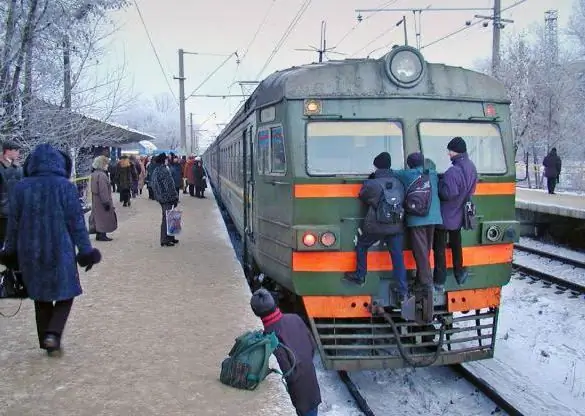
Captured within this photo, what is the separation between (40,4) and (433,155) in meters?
10.6

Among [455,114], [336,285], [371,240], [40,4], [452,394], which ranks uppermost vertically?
[40,4]

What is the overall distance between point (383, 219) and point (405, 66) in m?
1.59

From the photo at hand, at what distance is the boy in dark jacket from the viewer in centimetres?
400

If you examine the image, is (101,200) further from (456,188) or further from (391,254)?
(456,188)

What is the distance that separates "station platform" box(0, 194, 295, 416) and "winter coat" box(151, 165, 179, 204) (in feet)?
6.02

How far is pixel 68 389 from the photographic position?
13.8 ft

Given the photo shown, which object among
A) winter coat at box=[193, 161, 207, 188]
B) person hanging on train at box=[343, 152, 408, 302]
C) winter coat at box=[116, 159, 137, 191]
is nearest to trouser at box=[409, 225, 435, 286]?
person hanging on train at box=[343, 152, 408, 302]

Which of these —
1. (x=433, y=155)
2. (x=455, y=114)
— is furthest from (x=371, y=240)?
(x=455, y=114)

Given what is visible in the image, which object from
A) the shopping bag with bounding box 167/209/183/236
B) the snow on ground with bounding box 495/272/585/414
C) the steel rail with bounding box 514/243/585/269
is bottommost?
the snow on ground with bounding box 495/272/585/414

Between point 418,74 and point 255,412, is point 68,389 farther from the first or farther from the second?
point 418,74

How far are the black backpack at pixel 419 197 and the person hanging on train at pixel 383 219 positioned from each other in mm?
71

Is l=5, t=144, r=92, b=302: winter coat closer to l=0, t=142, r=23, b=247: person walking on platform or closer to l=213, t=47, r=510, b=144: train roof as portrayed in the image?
l=0, t=142, r=23, b=247: person walking on platform

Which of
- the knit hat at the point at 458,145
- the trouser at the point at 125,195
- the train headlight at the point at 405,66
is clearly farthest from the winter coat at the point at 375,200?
the trouser at the point at 125,195

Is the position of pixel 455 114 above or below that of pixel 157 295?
above
